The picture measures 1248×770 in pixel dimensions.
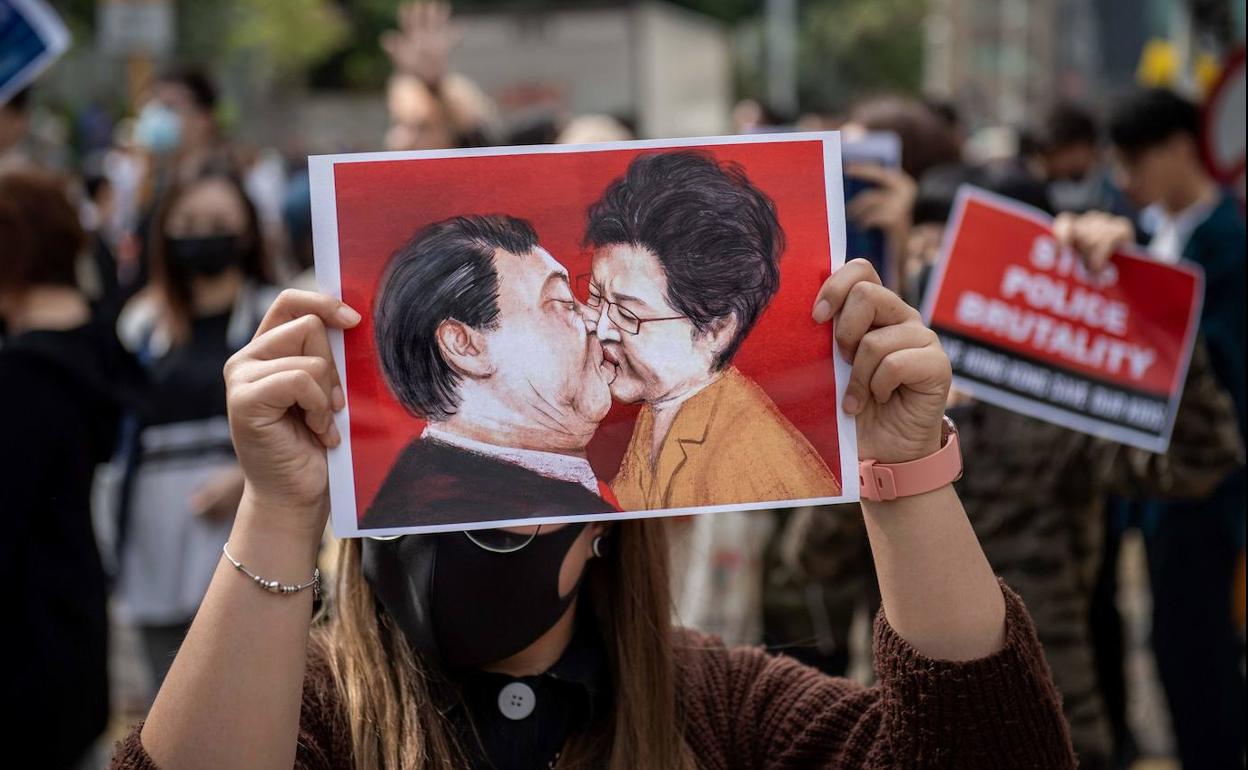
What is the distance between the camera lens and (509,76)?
827 inches

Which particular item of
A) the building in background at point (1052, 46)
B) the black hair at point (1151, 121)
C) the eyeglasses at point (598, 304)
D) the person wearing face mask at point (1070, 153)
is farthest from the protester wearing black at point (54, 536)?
the person wearing face mask at point (1070, 153)

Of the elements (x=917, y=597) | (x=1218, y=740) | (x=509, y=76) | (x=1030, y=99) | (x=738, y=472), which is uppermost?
(x=1030, y=99)

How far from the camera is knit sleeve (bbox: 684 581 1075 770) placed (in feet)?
5.98

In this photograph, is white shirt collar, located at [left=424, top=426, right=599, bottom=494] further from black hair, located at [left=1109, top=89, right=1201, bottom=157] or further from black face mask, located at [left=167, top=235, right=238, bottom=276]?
black hair, located at [left=1109, top=89, right=1201, bottom=157]

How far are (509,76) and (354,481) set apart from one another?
65.2 feet

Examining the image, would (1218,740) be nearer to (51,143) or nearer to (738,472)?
(738,472)

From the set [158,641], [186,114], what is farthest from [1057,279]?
[186,114]

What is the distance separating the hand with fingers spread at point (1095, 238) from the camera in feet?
10.2

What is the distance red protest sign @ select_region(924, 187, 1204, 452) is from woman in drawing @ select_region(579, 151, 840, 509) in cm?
136

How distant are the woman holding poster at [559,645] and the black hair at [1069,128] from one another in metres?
7.33

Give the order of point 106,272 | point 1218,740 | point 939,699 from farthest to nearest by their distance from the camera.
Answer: point 106,272, point 1218,740, point 939,699

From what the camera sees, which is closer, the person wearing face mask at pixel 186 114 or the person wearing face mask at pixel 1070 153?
the person wearing face mask at pixel 186 114

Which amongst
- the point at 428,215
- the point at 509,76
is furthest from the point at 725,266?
the point at 509,76

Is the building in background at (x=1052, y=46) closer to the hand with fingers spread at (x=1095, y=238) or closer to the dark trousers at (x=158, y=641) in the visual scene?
the hand with fingers spread at (x=1095, y=238)
